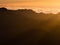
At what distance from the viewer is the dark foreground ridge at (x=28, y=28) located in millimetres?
1063

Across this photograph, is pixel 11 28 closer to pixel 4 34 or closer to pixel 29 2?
pixel 4 34

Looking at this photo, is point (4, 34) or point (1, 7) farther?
point (1, 7)

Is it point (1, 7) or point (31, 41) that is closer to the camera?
point (31, 41)

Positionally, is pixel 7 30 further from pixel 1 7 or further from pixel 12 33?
pixel 1 7

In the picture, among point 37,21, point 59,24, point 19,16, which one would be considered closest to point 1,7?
point 19,16

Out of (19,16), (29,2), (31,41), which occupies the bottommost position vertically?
(31,41)

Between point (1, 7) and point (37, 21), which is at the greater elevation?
point (1, 7)

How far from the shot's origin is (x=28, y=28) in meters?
1.11

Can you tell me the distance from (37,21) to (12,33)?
0.82 ft

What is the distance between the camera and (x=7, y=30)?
43.4 inches

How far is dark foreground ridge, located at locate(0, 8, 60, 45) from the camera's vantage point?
1.06 meters

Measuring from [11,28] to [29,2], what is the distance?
295 millimetres

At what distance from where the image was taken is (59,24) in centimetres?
114

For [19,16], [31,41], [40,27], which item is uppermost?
[19,16]
